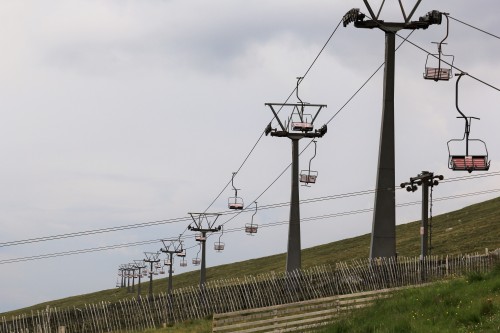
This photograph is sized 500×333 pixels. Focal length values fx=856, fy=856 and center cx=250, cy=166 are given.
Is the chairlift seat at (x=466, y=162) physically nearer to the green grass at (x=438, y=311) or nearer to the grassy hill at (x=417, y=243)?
the green grass at (x=438, y=311)

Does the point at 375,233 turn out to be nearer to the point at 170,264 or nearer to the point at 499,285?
the point at 499,285

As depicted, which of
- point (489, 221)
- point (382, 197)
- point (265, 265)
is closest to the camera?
point (382, 197)

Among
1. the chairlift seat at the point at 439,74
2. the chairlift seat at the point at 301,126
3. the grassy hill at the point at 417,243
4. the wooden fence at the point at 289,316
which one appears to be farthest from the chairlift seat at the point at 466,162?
the grassy hill at the point at 417,243

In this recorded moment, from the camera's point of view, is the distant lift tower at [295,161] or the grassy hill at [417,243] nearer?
the distant lift tower at [295,161]

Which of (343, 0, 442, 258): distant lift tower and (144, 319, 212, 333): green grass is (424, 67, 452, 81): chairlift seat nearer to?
(343, 0, 442, 258): distant lift tower

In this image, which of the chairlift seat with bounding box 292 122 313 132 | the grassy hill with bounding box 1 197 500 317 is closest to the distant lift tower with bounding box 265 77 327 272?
the chairlift seat with bounding box 292 122 313 132

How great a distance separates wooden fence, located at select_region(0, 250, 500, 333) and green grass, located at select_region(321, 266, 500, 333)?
1242 cm

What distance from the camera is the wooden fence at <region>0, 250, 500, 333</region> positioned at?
3891 cm

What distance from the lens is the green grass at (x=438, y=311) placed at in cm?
2206

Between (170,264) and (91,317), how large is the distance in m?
58.8

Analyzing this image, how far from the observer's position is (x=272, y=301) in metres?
41.2

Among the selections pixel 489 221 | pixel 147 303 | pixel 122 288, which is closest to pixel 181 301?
pixel 147 303

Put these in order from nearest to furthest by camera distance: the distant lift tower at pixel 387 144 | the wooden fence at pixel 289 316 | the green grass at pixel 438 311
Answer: the green grass at pixel 438 311
the wooden fence at pixel 289 316
the distant lift tower at pixel 387 144

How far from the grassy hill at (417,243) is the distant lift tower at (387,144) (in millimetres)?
42085
